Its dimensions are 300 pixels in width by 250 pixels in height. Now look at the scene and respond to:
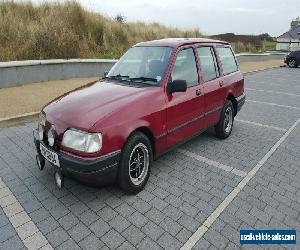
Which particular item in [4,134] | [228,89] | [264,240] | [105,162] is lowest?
[264,240]

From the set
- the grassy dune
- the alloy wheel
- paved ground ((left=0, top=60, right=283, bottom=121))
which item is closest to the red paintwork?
the alloy wheel

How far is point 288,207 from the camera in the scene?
354 centimetres

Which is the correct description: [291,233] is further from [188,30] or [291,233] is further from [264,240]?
[188,30]

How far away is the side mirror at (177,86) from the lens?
150 inches

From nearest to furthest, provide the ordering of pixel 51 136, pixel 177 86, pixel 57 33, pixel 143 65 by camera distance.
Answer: pixel 51 136 < pixel 177 86 < pixel 143 65 < pixel 57 33

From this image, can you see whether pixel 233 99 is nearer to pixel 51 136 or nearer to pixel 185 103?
pixel 185 103

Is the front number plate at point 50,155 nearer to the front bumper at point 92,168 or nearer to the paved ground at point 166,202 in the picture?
the front bumper at point 92,168

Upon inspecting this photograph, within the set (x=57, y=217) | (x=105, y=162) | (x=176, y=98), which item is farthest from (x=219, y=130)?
(x=57, y=217)

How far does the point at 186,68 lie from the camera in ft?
14.5

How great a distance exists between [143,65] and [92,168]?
196 cm

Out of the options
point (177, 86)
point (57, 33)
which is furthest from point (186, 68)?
point (57, 33)

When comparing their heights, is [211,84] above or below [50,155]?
above

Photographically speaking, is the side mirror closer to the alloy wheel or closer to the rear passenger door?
the alloy wheel

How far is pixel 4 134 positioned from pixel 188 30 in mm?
19755
